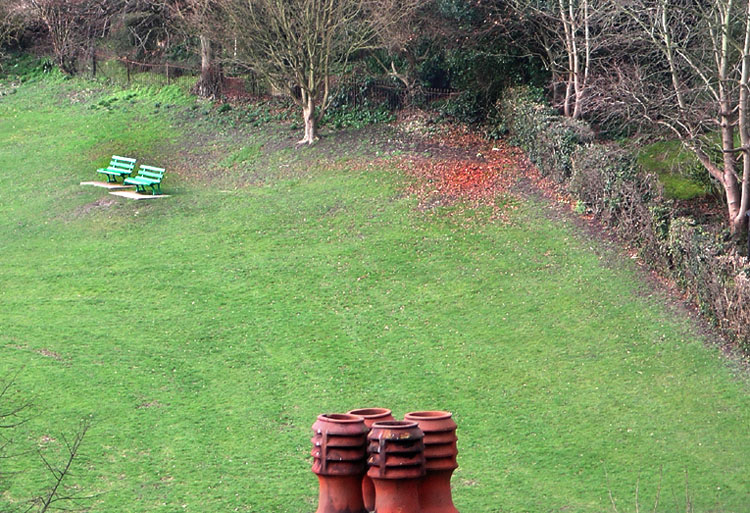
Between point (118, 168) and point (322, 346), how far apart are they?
1154 centimetres

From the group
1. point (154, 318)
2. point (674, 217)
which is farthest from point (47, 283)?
point (674, 217)

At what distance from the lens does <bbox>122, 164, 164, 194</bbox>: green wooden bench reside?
24.5 metres

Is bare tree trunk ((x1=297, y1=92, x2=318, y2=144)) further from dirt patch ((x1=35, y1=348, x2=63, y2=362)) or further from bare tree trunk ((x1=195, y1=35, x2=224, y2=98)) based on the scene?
dirt patch ((x1=35, y1=348, x2=63, y2=362))

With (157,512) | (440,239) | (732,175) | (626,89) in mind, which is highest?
(626,89)

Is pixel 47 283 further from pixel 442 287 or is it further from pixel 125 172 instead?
pixel 442 287

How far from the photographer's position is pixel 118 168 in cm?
2594

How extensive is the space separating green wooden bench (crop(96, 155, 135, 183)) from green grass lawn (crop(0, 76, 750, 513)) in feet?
3.17

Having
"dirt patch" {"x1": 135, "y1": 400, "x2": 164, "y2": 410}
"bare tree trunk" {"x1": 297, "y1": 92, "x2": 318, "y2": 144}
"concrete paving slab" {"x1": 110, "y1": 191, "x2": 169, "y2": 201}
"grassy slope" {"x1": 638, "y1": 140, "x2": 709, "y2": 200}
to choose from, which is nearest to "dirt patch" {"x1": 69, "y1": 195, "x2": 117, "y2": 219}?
"concrete paving slab" {"x1": 110, "y1": 191, "x2": 169, "y2": 201}

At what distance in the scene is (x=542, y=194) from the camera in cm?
2286

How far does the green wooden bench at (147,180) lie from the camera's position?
24453 millimetres

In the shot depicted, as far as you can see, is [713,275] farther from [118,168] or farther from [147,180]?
[118,168]

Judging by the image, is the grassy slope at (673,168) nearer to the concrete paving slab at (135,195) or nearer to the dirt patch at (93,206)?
the concrete paving slab at (135,195)

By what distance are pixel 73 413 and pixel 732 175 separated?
14220mm

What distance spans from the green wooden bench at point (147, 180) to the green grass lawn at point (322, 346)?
595 millimetres
